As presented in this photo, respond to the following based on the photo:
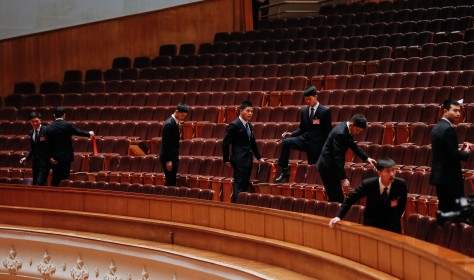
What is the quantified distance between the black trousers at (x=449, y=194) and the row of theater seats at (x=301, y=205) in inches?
11.3

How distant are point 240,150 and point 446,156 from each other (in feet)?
3.56

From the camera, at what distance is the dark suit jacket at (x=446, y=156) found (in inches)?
90.8

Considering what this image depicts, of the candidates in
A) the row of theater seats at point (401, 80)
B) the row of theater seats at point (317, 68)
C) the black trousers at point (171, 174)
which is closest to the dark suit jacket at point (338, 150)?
the black trousers at point (171, 174)

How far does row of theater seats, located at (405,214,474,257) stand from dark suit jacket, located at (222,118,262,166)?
1.03m

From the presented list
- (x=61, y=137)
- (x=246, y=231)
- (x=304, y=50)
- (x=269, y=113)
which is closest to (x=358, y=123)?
(x=246, y=231)

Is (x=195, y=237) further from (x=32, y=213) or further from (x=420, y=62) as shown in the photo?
(x=420, y=62)

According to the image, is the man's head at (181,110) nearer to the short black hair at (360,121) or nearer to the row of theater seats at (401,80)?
the short black hair at (360,121)

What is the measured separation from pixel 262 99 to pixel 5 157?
1.30 metres

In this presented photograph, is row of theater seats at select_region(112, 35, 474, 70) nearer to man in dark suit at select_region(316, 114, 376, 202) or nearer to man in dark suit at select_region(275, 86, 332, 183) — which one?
man in dark suit at select_region(275, 86, 332, 183)

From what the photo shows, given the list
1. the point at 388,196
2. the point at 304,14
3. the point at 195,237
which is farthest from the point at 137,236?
the point at 304,14

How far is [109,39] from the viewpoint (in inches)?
242

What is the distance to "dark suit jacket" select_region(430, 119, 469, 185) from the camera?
231 cm

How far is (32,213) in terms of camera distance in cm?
400

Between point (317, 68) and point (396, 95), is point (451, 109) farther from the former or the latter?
point (317, 68)
